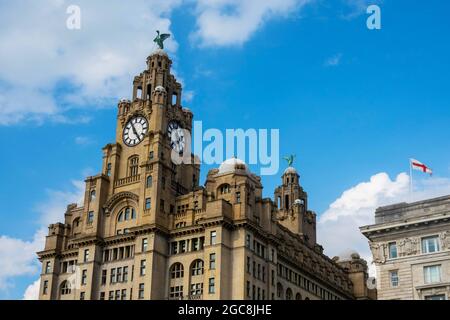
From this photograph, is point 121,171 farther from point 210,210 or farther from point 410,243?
point 410,243

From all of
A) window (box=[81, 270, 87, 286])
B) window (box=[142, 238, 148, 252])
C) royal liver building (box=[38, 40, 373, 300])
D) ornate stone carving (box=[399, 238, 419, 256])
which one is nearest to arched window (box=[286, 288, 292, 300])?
royal liver building (box=[38, 40, 373, 300])

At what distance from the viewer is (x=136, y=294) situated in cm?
10612

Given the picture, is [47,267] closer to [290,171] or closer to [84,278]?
[84,278]

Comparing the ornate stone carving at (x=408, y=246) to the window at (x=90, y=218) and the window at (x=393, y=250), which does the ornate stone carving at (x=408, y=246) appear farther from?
the window at (x=90, y=218)

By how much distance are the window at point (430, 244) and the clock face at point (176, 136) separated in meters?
59.8

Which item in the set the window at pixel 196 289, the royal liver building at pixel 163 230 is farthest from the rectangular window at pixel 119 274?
the window at pixel 196 289

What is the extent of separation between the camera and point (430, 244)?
7106cm

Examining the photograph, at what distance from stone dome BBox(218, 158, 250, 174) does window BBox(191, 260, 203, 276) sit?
56.9 ft

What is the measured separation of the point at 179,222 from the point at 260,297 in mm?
17315

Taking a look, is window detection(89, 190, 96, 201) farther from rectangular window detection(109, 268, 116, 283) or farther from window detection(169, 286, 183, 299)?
window detection(169, 286, 183, 299)

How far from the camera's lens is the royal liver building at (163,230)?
4178 inches

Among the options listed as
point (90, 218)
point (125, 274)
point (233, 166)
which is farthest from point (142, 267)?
point (233, 166)

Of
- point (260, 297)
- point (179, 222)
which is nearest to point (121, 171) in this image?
point (179, 222)
